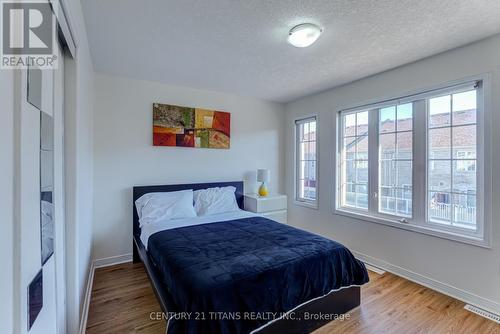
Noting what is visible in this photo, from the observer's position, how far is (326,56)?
259 centimetres

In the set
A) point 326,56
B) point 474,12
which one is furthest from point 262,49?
point 474,12

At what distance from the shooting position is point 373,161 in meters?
3.21

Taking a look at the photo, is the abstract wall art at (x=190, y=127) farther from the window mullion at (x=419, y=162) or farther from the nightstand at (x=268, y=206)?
the window mullion at (x=419, y=162)

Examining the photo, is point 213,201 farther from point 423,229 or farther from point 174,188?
point 423,229

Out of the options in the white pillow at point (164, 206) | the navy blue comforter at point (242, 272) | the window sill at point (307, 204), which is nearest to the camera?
the navy blue comforter at point (242, 272)

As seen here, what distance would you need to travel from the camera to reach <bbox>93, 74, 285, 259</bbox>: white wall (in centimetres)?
308

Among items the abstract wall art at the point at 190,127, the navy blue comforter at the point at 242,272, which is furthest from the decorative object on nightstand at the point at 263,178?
the navy blue comforter at the point at 242,272

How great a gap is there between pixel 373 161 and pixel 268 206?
1697 millimetres

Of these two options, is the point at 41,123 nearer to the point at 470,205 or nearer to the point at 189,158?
the point at 189,158

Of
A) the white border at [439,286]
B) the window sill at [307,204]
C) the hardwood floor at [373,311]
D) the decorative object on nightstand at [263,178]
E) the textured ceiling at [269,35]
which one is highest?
the textured ceiling at [269,35]

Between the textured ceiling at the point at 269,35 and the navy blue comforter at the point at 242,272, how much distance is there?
74.2 inches

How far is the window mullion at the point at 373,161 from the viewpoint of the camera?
10.4 feet

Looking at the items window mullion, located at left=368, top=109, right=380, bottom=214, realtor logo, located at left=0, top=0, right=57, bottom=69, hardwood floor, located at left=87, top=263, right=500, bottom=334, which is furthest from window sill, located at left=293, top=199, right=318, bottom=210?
realtor logo, located at left=0, top=0, right=57, bottom=69

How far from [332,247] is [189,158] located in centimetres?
241
